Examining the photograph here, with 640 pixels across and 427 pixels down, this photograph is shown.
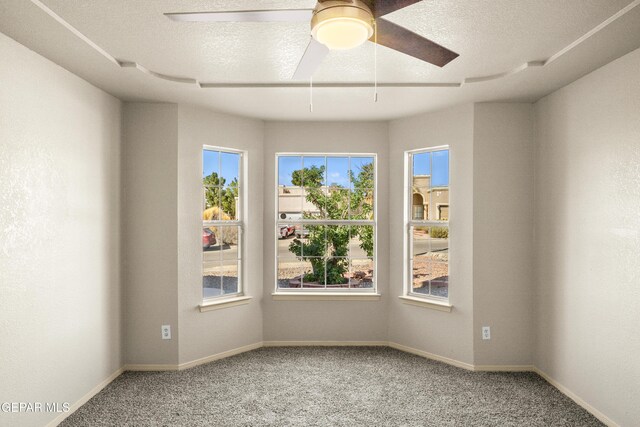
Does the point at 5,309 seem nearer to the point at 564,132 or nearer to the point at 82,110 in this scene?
the point at 82,110

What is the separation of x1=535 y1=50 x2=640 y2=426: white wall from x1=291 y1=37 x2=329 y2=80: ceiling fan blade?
2.05 meters

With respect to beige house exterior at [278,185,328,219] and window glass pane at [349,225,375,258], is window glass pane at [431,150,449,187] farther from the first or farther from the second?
beige house exterior at [278,185,328,219]

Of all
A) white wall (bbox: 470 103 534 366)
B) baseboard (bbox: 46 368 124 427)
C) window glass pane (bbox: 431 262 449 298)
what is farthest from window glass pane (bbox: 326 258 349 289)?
baseboard (bbox: 46 368 124 427)

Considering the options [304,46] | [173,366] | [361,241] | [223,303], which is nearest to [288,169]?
[361,241]

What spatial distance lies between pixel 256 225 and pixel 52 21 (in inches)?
104

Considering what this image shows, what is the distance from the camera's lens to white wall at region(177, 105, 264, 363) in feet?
12.9

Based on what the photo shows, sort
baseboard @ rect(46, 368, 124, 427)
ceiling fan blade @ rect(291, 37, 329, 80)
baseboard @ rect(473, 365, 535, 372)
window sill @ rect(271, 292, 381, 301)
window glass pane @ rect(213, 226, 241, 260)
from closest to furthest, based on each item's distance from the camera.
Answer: ceiling fan blade @ rect(291, 37, 329, 80)
baseboard @ rect(46, 368, 124, 427)
baseboard @ rect(473, 365, 535, 372)
window glass pane @ rect(213, 226, 241, 260)
window sill @ rect(271, 292, 381, 301)

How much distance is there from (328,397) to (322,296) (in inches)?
53.7

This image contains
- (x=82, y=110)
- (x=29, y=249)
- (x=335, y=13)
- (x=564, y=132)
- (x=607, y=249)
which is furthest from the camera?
(x=564, y=132)

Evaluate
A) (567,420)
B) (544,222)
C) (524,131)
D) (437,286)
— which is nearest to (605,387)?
(567,420)

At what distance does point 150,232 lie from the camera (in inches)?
152

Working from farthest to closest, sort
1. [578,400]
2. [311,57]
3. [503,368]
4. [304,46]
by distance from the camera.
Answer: [503,368] < [578,400] < [304,46] < [311,57]

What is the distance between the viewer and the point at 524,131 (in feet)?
12.6

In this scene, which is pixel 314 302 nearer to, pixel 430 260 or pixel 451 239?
pixel 430 260
